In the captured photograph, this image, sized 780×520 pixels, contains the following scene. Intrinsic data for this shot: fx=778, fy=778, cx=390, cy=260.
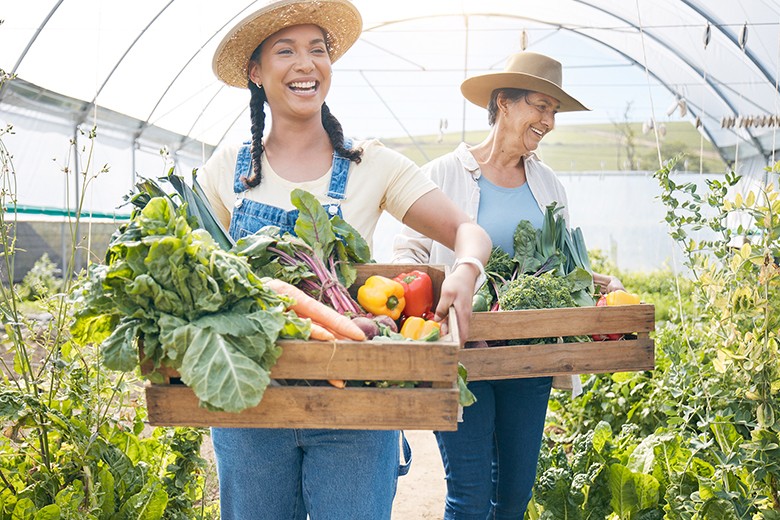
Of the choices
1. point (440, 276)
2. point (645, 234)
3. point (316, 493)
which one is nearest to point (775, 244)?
point (440, 276)

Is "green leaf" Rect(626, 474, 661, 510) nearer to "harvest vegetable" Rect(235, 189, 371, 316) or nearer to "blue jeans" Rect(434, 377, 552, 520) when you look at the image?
"blue jeans" Rect(434, 377, 552, 520)

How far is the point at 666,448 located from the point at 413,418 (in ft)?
6.89

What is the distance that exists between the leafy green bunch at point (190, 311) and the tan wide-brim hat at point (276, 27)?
0.76 metres

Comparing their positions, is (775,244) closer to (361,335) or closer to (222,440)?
(361,335)

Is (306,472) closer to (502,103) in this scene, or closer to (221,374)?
(221,374)

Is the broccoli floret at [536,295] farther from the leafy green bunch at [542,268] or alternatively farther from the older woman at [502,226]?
the older woman at [502,226]

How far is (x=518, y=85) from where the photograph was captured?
326 centimetres

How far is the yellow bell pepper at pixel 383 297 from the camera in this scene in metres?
1.96

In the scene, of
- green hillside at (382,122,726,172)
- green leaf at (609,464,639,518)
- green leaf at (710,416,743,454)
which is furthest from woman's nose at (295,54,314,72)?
green hillside at (382,122,726,172)

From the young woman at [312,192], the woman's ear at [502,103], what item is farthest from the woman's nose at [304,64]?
the woman's ear at [502,103]

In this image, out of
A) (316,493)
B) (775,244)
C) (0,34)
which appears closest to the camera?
(316,493)

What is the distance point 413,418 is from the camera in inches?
62.2

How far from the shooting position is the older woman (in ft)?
9.20

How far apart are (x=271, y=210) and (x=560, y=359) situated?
1059 millimetres
